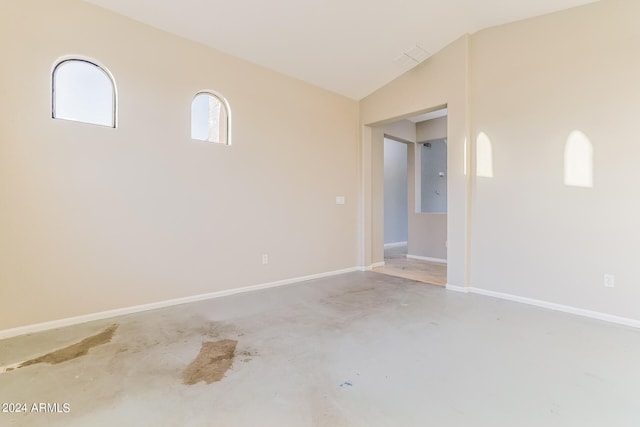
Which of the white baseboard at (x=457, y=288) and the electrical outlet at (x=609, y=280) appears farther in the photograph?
the white baseboard at (x=457, y=288)

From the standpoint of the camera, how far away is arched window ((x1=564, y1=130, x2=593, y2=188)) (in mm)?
3078

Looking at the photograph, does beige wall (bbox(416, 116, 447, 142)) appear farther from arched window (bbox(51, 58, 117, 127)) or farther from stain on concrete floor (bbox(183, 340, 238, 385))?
stain on concrete floor (bbox(183, 340, 238, 385))

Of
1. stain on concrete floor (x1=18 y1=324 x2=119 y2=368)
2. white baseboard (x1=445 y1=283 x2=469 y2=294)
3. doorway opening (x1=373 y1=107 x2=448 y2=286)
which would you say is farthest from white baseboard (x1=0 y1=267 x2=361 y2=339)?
doorway opening (x1=373 y1=107 x2=448 y2=286)

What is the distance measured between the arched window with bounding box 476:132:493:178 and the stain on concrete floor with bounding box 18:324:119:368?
4.26 m

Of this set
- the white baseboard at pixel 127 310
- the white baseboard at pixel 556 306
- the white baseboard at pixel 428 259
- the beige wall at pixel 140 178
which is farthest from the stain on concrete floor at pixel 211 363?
the white baseboard at pixel 428 259

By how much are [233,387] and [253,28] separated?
3.43m

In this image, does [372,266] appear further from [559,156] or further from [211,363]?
[211,363]

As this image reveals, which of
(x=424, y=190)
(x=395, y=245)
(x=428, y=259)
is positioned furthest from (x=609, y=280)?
(x=395, y=245)

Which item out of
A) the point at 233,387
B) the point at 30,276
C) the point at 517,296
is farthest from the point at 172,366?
the point at 517,296

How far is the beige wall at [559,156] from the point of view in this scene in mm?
2896

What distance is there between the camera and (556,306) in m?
3.28

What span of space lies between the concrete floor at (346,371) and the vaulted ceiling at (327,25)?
300 cm

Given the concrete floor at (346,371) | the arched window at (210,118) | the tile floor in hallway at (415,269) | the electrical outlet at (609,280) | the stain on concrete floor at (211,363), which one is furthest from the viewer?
the tile floor in hallway at (415,269)

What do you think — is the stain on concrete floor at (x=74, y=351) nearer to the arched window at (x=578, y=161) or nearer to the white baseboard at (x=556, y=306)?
the white baseboard at (x=556, y=306)
